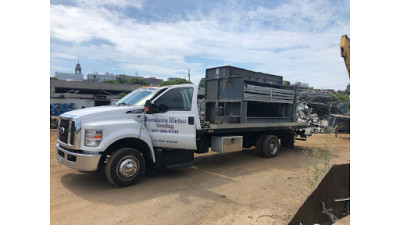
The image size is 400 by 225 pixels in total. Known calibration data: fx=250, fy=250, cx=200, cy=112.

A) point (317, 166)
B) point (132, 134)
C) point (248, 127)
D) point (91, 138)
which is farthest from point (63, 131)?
point (317, 166)

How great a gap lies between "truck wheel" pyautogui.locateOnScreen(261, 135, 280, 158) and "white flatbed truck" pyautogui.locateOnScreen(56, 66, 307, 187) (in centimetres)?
132

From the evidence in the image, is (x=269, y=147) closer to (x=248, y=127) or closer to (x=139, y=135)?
(x=248, y=127)

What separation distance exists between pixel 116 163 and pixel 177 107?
1900mm

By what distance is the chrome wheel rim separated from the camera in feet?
16.7

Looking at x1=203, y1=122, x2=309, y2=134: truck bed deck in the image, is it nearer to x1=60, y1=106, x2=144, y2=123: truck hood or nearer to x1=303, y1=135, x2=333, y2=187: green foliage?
x1=303, y1=135, x2=333, y2=187: green foliage

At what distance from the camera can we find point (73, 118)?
5020 millimetres

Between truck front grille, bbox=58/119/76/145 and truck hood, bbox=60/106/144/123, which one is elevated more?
truck hood, bbox=60/106/144/123

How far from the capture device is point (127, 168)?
5156mm

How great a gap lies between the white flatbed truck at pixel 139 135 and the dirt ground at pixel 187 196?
1.48 ft

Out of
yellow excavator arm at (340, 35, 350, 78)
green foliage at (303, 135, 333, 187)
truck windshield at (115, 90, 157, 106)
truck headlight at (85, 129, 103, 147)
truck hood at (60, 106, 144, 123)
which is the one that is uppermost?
yellow excavator arm at (340, 35, 350, 78)

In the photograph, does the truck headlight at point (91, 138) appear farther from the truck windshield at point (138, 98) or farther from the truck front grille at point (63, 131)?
the truck windshield at point (138, 98)

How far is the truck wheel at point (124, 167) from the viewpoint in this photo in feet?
16.4

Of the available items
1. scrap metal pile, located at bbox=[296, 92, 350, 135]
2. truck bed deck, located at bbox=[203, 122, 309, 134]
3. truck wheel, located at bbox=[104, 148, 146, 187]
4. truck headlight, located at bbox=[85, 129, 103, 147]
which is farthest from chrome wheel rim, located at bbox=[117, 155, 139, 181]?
scrap metal pile, located at bbox=[296, 92, 350, 135]

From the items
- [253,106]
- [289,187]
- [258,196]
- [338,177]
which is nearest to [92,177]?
[258,196]
